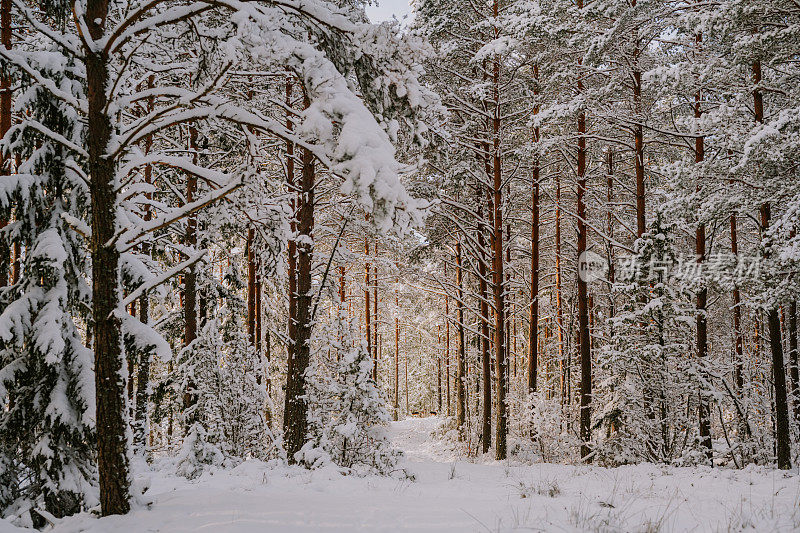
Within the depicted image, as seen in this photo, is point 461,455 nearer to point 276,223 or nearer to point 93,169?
point 276,223

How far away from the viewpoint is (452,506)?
5.12 metres

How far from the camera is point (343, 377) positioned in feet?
29.7

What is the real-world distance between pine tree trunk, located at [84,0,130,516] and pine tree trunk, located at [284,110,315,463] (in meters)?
4.46

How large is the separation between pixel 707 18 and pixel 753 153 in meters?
2.61

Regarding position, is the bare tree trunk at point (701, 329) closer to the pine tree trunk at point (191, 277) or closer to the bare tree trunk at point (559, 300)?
the bare tree trunk at point (559, 300)

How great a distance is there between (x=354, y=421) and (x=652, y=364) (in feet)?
21.6

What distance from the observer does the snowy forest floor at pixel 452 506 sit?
13.8 ft

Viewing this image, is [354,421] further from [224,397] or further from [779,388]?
[779,388]

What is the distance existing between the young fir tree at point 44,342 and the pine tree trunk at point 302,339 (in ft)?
12.4

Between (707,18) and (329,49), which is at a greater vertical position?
(707,18)

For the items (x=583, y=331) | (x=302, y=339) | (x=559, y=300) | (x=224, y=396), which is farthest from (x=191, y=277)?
(x=559, y=300)

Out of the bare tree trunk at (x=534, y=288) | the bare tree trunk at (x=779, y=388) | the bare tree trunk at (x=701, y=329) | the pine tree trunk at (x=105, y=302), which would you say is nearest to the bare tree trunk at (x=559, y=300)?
the bare tree trunk at (x=534, y=288)

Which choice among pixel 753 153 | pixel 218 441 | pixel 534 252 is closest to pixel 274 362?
pixel 218 441

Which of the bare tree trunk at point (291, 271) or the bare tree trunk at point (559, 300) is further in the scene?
the bare tree trunk at point (559, 300)
